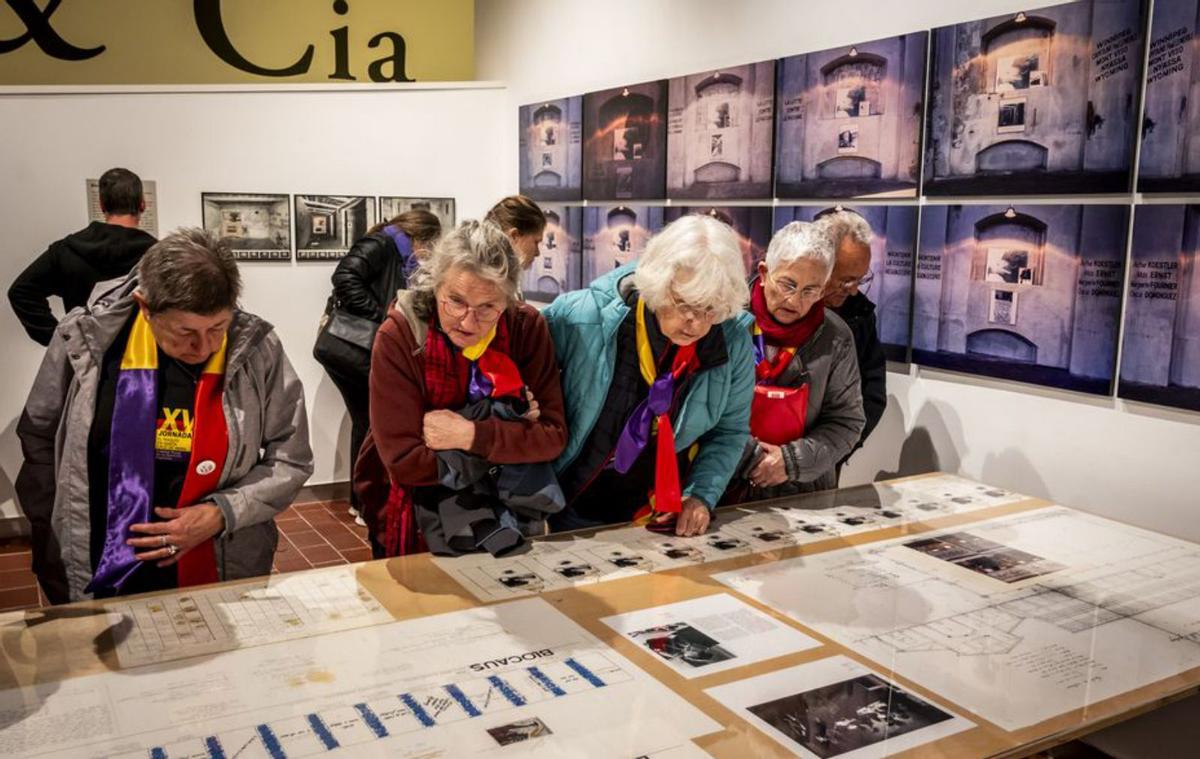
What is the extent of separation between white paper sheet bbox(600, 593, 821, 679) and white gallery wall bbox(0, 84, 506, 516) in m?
3.96

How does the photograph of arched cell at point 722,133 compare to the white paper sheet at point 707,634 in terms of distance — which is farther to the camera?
the photograph of arched cell at point 722,133

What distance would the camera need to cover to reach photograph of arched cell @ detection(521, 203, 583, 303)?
17.3 ft

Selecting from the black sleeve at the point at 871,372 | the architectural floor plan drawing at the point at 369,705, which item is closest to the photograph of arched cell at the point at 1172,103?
the black sleeve at the point at 871,372

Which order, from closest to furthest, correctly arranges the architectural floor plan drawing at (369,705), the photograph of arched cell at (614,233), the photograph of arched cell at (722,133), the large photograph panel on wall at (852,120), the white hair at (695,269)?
the architectural floor plan drawing at (369,705) < the white hair at (695,269) < the large photograph panel on wall at (852,120) < the photograph of arched cell at (722,133) < the photograph of arched cell at (614,233)

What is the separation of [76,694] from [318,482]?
4162mm

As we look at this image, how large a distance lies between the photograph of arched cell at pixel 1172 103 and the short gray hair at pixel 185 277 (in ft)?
7.93

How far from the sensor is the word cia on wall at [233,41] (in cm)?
507

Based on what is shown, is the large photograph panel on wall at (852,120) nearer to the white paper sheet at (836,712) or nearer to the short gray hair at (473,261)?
the short gray hair at (473,261)

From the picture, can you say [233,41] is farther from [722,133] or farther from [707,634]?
[707,634]

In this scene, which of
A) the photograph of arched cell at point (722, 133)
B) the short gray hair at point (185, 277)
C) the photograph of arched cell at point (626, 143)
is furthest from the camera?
the photograph of arched cell at point (626, 143)

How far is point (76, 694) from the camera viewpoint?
1.53 meters

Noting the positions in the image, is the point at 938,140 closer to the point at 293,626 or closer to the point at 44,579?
the point at 293,626

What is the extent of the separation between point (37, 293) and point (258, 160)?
1.31 metres

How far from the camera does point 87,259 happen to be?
4.39m
